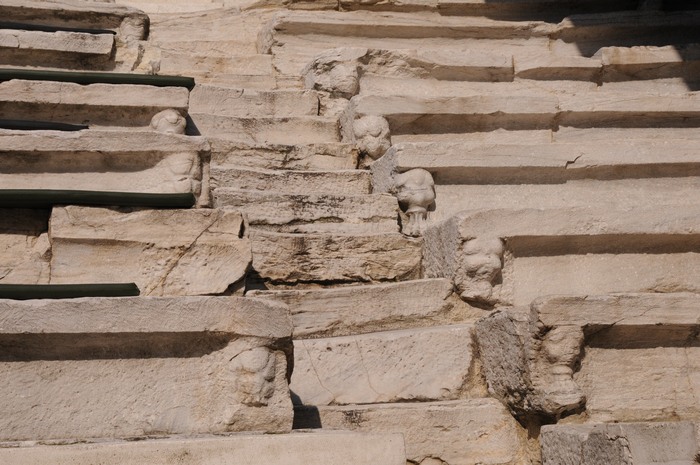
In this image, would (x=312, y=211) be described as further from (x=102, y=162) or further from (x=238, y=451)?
(x=238, y=451)

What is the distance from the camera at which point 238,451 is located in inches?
104

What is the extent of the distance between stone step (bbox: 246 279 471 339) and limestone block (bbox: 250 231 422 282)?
0.22 meters

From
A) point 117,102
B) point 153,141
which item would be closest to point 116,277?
point 153,141

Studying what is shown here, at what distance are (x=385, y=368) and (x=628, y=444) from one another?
111 cm

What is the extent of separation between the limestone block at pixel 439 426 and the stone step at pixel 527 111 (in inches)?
82.4

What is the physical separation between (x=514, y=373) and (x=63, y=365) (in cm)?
150

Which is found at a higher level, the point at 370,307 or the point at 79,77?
the point at 79,77

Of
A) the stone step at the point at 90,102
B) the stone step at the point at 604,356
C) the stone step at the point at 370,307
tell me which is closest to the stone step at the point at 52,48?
the stone step at the point at 90,102

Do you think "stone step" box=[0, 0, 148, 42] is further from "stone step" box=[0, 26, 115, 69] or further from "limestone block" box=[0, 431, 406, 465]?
"limestone block" box=[0, 431, 406, 465]

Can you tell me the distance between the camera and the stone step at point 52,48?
5.40 meters

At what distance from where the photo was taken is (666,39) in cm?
681

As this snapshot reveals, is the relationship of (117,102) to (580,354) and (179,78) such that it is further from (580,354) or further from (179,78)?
(580,354)

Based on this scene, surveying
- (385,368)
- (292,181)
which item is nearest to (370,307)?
(385,368)

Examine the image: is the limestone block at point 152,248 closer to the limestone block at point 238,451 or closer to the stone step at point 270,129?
the limestone block at point 238,451
